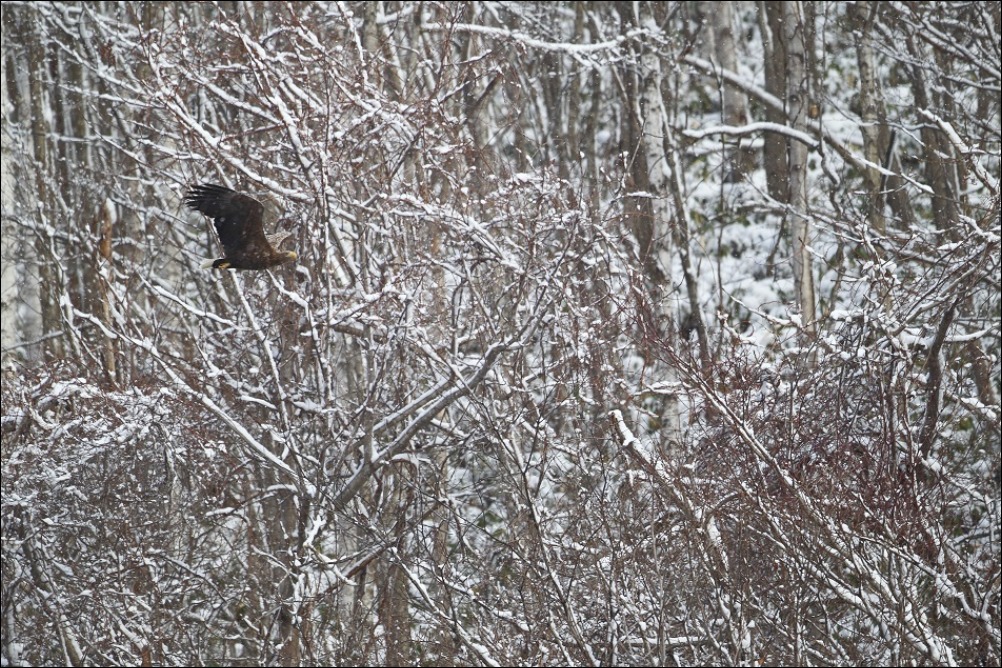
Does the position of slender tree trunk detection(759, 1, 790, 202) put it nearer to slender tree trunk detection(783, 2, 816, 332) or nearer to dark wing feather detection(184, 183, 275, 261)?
slender tree trunk detection(783, 2, 816, 332)

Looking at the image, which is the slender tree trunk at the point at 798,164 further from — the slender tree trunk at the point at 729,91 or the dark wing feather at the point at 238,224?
the dark wing feather at the point at 238,224

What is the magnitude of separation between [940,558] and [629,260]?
304cm

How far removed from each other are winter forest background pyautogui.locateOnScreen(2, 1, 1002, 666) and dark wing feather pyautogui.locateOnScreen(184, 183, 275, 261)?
373 millimetres

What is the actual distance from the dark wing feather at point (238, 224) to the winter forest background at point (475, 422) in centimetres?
37

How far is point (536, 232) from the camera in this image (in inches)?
264

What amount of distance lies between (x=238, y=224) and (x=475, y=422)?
6.59 ft

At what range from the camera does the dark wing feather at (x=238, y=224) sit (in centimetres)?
601

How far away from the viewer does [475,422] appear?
7.29 meters

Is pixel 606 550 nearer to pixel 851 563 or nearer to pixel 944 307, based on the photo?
pixel 851 563

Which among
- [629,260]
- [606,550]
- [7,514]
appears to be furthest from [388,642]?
[7,514]

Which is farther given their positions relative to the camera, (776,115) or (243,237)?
(776,115)

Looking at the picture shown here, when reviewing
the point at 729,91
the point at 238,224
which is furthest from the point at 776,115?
the point at 238,224

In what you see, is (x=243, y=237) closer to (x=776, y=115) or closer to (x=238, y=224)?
→ (x=238, y=224)

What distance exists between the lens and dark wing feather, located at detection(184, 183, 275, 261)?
6008mm
